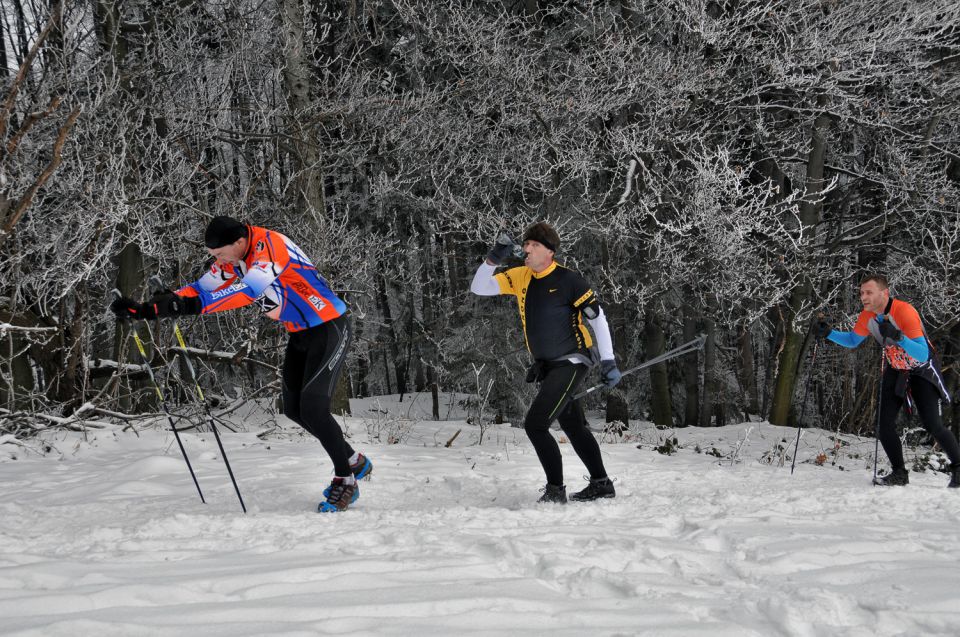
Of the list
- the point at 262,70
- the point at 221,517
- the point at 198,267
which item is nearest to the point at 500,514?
the point at 221,517

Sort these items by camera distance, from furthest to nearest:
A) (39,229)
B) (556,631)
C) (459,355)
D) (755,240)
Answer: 1. (459,355)
2. (755,240)
3. (39,229)
4. (556,631)

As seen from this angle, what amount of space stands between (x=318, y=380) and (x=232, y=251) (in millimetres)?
978

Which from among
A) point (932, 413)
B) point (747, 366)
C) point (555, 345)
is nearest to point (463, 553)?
point (555, 345)

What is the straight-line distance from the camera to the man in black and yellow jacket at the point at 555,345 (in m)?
5.07

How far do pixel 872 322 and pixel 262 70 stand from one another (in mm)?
10848

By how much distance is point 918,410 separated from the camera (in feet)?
21.0

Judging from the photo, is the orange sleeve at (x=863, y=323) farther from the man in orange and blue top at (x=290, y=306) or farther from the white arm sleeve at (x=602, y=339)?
the man in orange and blue top at (x=290, y=306)

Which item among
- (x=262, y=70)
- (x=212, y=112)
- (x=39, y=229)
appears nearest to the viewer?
(x=39, y=229)

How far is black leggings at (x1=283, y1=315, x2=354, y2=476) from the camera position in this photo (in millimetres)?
4867

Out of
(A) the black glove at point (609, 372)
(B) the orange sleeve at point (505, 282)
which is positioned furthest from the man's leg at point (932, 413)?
(B) the orange sleeve at point (505, 282)

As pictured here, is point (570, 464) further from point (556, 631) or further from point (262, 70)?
point (262, 70)

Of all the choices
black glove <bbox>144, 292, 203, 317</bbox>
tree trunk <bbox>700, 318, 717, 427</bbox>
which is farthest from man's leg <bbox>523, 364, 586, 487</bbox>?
tree trunk <bbox>700, 318, 717, 427</bbox>

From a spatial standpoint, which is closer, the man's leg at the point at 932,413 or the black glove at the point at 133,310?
the black glove at the point at 133,310

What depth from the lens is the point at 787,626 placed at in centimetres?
264
